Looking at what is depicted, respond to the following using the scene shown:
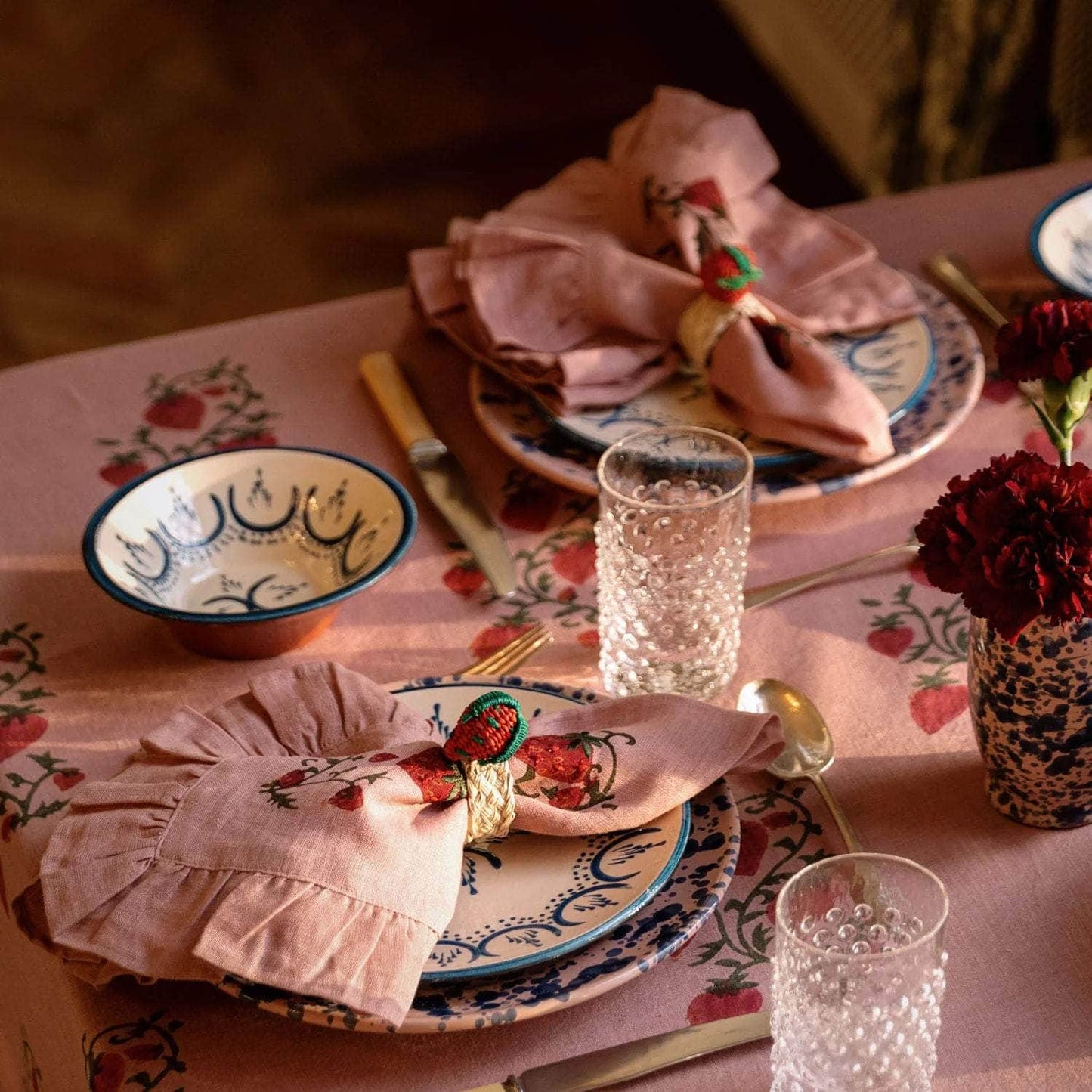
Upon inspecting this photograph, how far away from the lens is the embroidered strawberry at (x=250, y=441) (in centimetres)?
107

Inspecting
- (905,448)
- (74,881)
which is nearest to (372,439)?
(905,448)

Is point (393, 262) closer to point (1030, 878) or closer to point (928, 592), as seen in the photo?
point (928, 592)

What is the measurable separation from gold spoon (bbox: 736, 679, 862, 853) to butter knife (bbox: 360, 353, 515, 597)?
18 cm

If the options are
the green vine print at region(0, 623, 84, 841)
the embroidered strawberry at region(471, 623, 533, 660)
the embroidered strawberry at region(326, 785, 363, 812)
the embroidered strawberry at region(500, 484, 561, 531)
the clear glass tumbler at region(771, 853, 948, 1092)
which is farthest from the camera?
the embroidered strawberry at region(500, 484, 561, 531)

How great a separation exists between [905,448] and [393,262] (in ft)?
7.07

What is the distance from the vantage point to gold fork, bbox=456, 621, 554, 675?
835 millimetres

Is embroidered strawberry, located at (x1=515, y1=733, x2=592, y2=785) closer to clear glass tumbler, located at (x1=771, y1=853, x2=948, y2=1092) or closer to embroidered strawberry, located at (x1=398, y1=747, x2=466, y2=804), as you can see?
embroidered strawberry, located at (x1=398, y1=747, x2=466, y2=804)

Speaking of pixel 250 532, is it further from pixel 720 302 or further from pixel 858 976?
pixel 858 976

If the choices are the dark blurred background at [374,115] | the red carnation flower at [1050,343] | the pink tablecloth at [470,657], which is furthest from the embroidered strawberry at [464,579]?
the dark blurred background at [374,115]

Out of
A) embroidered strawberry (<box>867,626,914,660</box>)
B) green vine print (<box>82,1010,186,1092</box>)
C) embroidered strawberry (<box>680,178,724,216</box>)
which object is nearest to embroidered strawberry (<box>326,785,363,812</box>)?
green vine print (<box>82,1010,186,1092</box>)

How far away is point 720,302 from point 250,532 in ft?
1.12

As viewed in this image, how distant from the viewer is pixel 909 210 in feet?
4.23

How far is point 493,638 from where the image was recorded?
0.87 m

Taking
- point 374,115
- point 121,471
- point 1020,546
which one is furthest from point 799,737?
point 374,115
